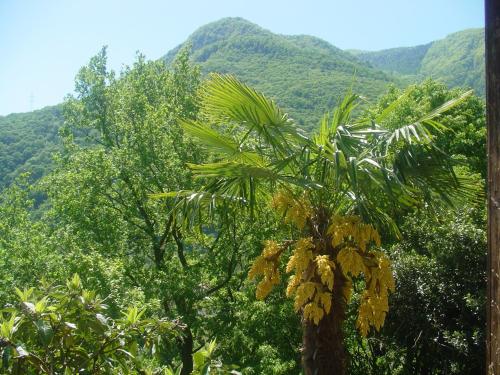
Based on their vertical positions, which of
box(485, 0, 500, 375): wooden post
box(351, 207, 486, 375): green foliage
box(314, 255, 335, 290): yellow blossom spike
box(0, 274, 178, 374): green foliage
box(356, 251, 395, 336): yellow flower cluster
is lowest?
box(351, 207, 486, 375): green foliage

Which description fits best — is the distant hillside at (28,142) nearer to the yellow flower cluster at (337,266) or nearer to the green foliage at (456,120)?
the green foliage at (456,120)

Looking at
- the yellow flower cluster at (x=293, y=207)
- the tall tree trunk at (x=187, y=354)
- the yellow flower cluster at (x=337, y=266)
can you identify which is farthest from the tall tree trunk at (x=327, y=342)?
the tall tree trunk at (x=187, y=354)

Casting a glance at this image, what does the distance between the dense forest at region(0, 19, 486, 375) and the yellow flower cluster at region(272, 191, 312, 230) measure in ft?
0.08

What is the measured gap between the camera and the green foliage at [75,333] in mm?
2871

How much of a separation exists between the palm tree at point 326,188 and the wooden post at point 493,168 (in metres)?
2.74

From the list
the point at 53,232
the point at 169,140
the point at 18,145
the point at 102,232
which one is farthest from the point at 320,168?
the point at 18,145

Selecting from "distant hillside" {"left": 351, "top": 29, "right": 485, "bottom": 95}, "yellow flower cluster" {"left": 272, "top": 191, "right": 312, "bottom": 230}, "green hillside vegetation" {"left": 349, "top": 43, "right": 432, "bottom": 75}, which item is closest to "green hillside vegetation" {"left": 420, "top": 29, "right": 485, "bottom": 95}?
"distant hillside" {"left": 351, "top": 29, "right": 485, "bottom": 95}

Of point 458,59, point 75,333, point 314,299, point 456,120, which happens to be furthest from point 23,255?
point 458,59

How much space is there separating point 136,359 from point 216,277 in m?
9.50

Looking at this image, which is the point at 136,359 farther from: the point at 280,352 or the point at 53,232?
the point at 53,232

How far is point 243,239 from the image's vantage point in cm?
1227

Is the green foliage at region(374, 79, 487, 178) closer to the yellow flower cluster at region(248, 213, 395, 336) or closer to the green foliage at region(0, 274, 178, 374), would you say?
the yellow flower cluster at region(248, 213, 395, 336)

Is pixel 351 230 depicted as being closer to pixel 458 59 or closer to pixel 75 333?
pixel 75 333

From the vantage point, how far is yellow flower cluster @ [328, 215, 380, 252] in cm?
509
